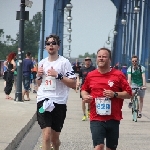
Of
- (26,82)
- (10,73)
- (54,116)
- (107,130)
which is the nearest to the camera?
(107,130)

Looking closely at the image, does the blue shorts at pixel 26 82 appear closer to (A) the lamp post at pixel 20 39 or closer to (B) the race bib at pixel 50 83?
(A) the lamp post at pixel 20 39

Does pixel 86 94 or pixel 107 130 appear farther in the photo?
pixel 86 94

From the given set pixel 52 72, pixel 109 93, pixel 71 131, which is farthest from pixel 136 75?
pixel 109 93

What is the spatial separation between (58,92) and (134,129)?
5852 millimetres

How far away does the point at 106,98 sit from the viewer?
7523mm

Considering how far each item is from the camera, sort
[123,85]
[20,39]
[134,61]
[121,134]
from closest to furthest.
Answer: [123,85]
[121,134]
[134,61]
[20,39]

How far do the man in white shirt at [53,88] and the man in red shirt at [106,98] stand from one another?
2.46 ft

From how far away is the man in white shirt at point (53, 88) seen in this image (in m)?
8.29

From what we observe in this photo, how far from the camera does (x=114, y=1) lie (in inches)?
3565

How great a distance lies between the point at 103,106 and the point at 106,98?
146 mm

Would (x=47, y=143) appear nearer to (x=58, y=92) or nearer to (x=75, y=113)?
(x=58, y=92)

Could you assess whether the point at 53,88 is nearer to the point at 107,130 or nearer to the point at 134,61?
the point at 107,130

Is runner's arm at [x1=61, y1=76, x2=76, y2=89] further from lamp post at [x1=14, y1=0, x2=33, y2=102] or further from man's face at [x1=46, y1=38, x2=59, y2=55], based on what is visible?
lamp post at [x1=14, y1=0, x2=33, y2=102]

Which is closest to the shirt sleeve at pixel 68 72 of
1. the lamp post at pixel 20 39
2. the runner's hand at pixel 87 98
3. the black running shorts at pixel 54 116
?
the black running shorts at pixel 54 116
